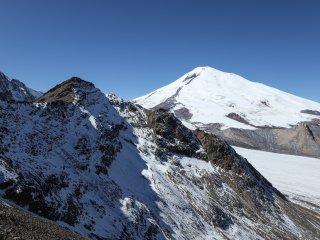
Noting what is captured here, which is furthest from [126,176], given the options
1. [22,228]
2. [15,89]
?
[15,89]

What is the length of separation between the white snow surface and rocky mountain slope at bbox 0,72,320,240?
36.9 m

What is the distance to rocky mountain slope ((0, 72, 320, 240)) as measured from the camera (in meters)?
34.2

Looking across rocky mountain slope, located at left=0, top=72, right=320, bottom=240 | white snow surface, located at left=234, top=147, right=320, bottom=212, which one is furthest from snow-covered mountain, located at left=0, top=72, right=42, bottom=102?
white snow surface, located at left=234, top=147, right=320, bottom=212

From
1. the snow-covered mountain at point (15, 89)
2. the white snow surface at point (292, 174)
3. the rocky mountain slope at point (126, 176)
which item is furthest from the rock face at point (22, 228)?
the snow-covered mountain at point (15, 89)

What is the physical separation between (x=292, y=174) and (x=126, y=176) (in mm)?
104441

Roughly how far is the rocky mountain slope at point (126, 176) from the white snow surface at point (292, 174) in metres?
36.9

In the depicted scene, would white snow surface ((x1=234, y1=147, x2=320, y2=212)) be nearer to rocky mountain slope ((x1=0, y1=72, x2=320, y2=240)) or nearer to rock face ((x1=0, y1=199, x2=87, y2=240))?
rocky mountain slope ((x1=0, y1=72, x2=320, y2=240))

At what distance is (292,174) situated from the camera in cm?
13800

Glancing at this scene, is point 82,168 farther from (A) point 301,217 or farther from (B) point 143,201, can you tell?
(A) point 301,217

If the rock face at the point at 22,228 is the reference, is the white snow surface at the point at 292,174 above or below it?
above

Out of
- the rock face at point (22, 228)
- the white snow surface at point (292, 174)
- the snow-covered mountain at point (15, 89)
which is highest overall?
the snow-covered mountain at point (15, 89)

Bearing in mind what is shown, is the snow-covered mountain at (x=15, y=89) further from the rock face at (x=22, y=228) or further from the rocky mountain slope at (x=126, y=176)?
the rock face at (x=22, y=228)

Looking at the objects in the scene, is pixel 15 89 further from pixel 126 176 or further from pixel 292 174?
pixel 292 174

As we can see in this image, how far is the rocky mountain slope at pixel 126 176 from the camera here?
34.2 m
